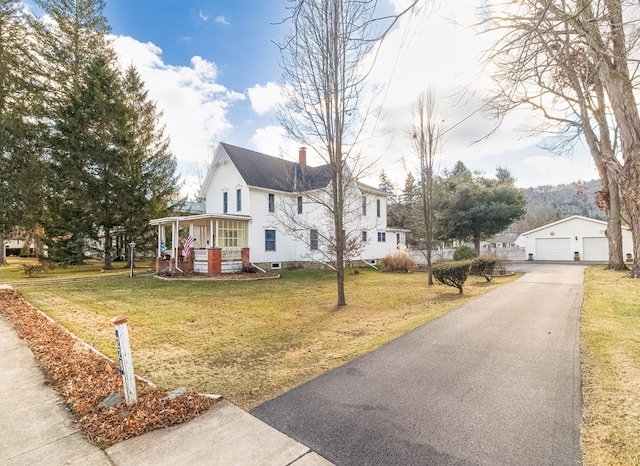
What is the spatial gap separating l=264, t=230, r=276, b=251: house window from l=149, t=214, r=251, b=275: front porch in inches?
49.4

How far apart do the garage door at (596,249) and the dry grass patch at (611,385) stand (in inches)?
1029

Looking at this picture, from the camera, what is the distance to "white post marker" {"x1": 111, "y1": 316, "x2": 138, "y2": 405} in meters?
3.31

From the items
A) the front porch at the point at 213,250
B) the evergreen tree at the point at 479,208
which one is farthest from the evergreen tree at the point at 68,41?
the evergreen tree at the point at 479,208

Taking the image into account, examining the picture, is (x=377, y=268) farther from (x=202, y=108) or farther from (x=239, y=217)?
(x=202, y=108)

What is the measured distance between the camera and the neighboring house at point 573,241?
89.9ft

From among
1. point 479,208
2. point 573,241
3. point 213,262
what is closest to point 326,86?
point 213,262

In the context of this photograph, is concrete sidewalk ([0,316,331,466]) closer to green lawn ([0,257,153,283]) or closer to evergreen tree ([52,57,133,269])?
green lawn ([0,257,153,283])

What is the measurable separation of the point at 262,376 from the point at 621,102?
8584 mm

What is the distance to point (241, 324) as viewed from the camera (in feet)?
24.4

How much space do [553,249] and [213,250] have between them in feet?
99.8

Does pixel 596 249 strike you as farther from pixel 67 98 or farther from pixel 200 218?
pixel 67 98

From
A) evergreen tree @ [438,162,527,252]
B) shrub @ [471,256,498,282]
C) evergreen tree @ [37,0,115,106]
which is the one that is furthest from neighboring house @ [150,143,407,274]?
evergreen tree @ [37,0,115,106]

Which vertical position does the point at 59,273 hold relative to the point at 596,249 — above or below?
below

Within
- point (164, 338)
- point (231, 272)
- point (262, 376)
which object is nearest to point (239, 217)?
point (231, 272)
